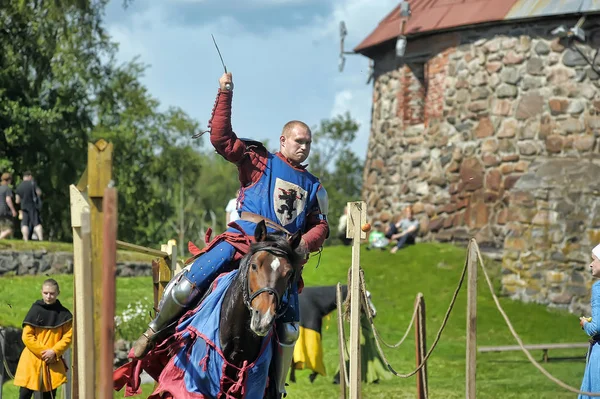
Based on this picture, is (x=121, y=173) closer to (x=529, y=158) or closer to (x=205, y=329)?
(x=529, y=158)

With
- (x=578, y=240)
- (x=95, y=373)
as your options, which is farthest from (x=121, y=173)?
(x=95, y=373)

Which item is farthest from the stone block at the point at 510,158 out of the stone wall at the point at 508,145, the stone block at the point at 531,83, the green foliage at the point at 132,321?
the green foliage at the point at 132,321

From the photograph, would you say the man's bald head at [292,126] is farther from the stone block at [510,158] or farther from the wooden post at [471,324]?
the stone block at [510,158]

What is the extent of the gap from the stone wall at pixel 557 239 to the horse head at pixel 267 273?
1652 cm

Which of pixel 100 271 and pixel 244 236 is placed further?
pixel 244 236

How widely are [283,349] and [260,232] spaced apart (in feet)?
3.07

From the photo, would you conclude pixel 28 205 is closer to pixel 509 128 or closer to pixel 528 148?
pixel 509 128

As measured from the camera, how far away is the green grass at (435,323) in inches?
580

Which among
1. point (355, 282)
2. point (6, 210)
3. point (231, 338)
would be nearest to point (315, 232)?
point (231, 338)

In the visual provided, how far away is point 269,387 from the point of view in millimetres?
8227

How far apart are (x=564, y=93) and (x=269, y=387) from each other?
17.9m

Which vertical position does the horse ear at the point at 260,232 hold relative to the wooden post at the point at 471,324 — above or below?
above

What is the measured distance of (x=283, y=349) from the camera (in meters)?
8.09

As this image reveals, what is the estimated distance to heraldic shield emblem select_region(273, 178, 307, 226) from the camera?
27.5 feet
